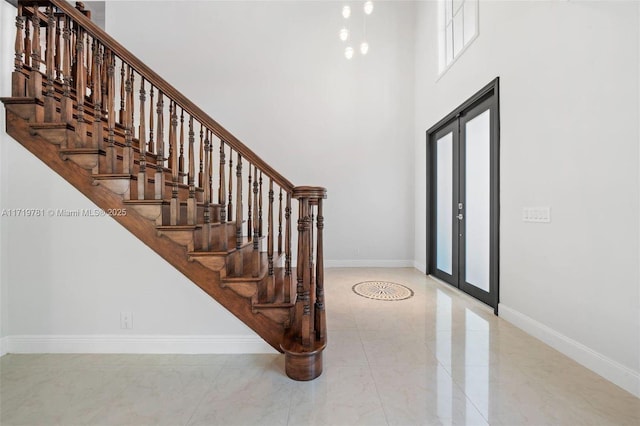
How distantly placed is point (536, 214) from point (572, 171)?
42 centimetres

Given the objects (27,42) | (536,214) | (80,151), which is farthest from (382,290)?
(27,42)

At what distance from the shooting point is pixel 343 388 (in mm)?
1532

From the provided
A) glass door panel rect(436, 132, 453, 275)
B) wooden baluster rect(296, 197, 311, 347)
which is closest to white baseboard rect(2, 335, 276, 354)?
wooden baluster rect(296, 197, 311, 347)

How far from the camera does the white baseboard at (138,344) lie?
1846 millimetres

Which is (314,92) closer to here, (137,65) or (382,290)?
(137,65)

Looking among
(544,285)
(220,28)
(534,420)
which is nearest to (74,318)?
(534,420)

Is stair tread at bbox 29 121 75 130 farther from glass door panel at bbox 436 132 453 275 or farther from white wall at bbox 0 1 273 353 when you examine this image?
glass door panel at bbox 436 132 453 275

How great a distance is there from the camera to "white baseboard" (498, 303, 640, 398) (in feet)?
4.87

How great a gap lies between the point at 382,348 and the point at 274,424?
100 centimetres

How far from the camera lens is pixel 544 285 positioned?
2.05 m

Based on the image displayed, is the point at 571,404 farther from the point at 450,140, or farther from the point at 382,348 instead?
the point at 450,140

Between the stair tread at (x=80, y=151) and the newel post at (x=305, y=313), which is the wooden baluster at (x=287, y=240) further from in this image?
the stair tread at (x=80, y=151)

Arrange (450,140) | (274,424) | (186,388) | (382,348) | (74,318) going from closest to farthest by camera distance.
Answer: (274,424) → (186,388) → (74,318) → (382,348) → (450,140)

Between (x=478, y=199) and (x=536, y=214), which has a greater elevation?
(x=478, y=199)
